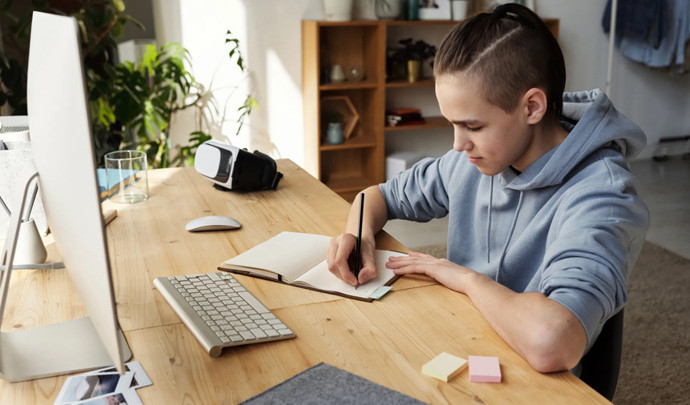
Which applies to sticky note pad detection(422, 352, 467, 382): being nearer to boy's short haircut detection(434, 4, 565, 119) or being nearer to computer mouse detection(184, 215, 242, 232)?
boy's short haircut detection(434, 4, 565, 119)

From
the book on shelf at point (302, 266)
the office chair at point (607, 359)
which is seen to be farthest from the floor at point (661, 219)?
the office chair at point (607, 359)

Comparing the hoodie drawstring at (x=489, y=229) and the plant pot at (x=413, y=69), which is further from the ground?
the plant pot at (x=413, y=69)

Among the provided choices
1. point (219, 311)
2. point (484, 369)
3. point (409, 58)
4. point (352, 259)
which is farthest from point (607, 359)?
point (409, 58)

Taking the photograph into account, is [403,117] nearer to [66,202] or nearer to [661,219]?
[661,219]

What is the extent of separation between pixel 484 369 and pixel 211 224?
810mm

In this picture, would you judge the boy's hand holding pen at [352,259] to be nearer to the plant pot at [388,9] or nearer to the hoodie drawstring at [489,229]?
the hoodie drawstring at [489,229]

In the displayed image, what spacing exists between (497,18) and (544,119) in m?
0.21

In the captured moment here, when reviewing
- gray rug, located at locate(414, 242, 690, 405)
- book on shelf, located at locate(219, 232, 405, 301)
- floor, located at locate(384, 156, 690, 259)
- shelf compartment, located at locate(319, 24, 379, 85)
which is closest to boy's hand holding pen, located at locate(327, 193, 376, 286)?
book on shelf, located at locate(219, 232, 405, 301)

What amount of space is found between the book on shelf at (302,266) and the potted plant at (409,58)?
116 inches

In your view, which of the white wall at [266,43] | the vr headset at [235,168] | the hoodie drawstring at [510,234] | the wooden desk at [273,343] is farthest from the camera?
the white wall at [266,43]

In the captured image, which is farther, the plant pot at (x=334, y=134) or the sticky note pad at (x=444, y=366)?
the plant pot at (x=334, y=134)

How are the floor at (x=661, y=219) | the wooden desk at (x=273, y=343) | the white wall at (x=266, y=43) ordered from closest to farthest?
the wooden desk at (x=273, y=343), the floor at (x=661, y=219), the white wall at (x=266, y=43)

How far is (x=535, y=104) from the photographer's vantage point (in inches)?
45.3

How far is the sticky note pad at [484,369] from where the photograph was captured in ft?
2.87
